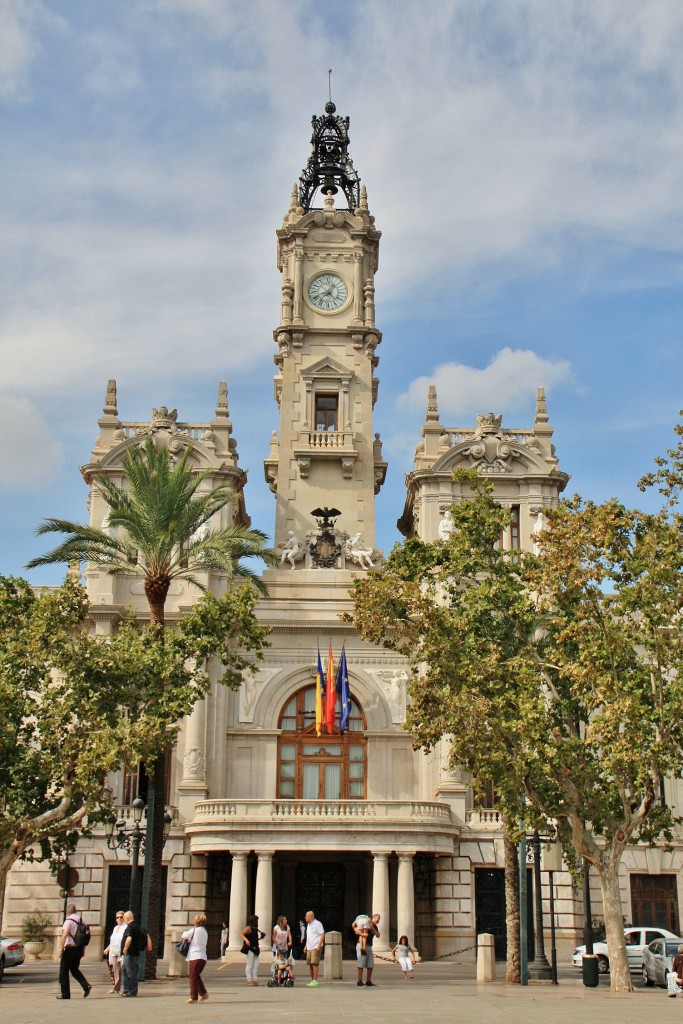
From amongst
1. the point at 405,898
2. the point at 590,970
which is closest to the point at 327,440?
the point at 405,898

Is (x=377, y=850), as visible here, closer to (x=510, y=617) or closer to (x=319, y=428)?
(x=510, y=617)

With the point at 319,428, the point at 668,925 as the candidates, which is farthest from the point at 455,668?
the point at 319,428

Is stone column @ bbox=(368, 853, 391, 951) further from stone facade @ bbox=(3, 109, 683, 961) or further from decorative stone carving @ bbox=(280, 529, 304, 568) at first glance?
decorative stone carving @ bbox=(280, 529, 304, 568)

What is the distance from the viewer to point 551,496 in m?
52.0

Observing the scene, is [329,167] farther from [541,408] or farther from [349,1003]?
[349,1003]

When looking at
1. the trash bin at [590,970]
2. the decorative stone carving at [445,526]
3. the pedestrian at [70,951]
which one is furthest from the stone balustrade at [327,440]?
the pedestrian at [70,951]

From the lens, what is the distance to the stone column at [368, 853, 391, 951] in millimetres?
41594

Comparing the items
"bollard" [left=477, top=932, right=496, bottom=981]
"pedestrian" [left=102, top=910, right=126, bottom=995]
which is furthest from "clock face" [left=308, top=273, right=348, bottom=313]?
"pedestrian" [left=102, top=910, right=126, bottom=995]

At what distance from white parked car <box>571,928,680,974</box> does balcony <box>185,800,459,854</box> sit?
6.20 meters

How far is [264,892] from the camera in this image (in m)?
42.0

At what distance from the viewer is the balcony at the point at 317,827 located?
42.7 m

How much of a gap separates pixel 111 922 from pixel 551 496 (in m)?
25.2

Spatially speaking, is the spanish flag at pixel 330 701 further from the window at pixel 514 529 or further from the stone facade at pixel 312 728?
the window at pixel 514 529

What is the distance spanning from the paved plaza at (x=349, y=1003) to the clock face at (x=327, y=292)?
110ft
